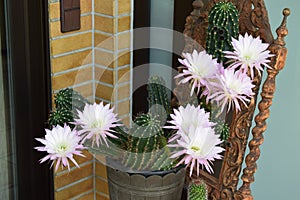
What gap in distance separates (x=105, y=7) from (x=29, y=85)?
1.41 feet

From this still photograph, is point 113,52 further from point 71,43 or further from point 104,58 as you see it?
point 71,43

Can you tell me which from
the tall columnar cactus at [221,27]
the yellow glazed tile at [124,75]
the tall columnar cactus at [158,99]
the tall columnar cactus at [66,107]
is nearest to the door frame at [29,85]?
the yellow glazed tile at [124,75]

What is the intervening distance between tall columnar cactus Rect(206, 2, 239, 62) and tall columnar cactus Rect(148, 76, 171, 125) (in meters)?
0.19

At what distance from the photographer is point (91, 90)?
260 centimetres

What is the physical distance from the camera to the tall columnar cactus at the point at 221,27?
1798mm

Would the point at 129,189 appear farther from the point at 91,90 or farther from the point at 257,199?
the point at 91,90

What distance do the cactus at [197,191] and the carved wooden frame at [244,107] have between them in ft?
0.49

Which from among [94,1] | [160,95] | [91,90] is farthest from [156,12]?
[160,95]

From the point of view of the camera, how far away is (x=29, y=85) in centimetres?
241

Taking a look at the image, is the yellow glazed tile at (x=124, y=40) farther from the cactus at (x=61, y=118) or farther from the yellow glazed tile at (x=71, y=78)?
the cactus at (x=61, y=118)

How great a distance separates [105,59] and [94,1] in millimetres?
236

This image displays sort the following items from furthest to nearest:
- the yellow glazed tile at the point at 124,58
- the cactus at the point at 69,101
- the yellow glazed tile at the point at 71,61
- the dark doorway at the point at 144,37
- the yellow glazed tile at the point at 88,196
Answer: the yellow glazed tile at the point at 88,196, the yellow glazed tile at the point at 124,58, the yellow glazed tile at the point at 71,61, the dark doorway at the point at 144,37, the cactus at the point at 69,101

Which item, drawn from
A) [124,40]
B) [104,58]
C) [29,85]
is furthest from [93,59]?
[29,85]

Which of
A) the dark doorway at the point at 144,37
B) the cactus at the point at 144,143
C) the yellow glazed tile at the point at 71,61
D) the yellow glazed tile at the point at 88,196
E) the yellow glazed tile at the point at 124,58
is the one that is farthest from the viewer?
the yellow glazed tile at the point at 88,196
